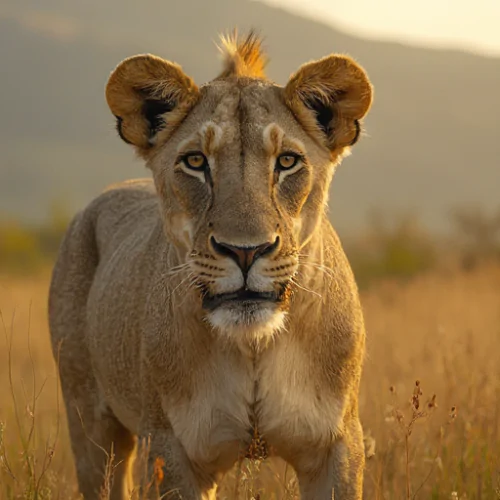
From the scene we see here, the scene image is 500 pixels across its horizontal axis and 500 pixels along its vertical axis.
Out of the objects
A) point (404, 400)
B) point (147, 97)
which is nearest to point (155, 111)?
point (147, 97)

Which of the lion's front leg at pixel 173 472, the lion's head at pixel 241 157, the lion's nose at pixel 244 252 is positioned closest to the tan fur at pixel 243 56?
the lion's head at pixel 241 157

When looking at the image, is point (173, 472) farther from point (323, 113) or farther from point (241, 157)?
point (323, 113)

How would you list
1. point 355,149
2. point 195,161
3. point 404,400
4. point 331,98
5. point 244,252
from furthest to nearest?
1. point 355,149
2. point 404,400
3. point 331,98
4. point 195,161
5. point 244,252

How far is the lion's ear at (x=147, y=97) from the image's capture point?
435cm

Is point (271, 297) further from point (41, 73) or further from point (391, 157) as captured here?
point (41, 73)

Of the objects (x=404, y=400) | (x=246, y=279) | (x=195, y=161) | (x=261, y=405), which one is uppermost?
(x=195, y=161)

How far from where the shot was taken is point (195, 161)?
4129mm

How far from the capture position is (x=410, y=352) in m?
10.6

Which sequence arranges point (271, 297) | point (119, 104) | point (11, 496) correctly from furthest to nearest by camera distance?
1. point (11, 496)
2. point (119, 104)
3. point (271, 297)

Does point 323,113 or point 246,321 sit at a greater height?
point 323,113

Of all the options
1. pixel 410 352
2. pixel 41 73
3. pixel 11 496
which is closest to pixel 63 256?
pixel 11 496

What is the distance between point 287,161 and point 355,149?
383 ft

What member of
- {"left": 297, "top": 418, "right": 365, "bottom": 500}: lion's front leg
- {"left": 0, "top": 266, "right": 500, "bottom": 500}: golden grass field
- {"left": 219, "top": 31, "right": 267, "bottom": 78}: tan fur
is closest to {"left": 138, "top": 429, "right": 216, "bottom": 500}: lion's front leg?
{"left": 0, "top": 266, "right": 500, "bottom": 500}: golden grass field

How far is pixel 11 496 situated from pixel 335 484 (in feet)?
5.53
